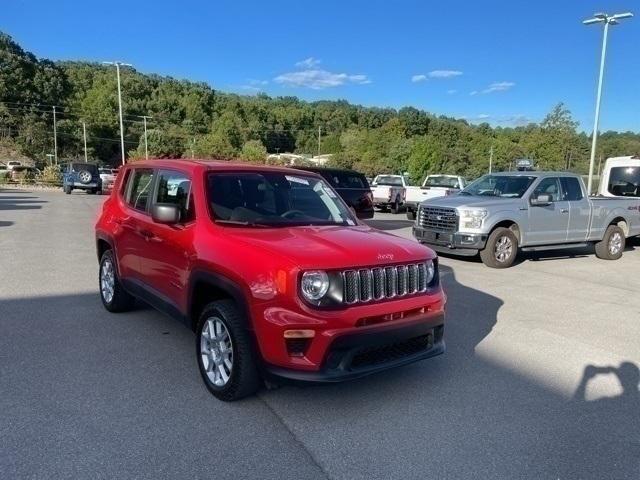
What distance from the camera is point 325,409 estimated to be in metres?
3.87

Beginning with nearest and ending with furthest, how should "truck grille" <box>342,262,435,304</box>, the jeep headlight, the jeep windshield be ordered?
"truck grille" <box>342,262,435,304</box> → the jeep windshield → the jeep headlight

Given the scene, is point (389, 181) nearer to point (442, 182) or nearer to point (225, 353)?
point (442, 182)

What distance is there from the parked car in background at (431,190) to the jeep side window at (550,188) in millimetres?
9192

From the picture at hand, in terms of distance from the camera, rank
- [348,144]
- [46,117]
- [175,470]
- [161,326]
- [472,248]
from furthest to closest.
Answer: [348,144] → [46,117] → [472,248] → [161,326] → [175,470]

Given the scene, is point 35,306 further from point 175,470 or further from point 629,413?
point 629,413

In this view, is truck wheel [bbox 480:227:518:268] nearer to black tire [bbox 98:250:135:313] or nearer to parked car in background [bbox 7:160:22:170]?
black tire [bbox 98:250:135:313]

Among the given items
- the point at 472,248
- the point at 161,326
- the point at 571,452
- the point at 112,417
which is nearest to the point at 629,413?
the point at 571,452

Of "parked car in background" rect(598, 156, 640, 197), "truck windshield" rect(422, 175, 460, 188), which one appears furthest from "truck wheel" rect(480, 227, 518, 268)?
"truck windshield" rect(422, 175, 460, 188)

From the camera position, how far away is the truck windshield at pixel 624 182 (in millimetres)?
14281

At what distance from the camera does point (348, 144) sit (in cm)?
9569

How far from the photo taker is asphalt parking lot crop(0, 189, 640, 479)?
3.17 m

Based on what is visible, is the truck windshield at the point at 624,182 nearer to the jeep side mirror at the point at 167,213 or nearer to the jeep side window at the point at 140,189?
the jeep side window at the point at 140,189

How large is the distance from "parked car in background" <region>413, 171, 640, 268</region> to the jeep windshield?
560 centimetres

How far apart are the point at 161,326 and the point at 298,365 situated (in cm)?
270
